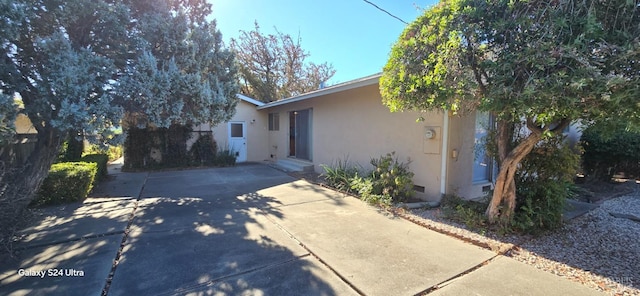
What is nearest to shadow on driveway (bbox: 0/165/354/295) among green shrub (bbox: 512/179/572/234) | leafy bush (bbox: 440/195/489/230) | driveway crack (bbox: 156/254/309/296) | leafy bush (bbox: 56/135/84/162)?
driveway crack (bbox: 156/254/309/296)

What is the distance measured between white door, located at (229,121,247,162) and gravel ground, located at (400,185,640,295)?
9212mm

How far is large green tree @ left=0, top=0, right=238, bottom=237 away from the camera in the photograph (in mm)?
4023

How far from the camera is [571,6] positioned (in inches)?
103

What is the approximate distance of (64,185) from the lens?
16.8 ft

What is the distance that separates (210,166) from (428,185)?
340 inches

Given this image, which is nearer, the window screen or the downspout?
the downspout

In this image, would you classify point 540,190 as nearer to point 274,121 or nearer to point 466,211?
point 466,211

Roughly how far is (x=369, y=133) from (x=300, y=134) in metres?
4.14

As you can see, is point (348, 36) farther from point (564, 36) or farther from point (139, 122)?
point (564, 36)

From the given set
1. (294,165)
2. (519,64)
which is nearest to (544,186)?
(519,64)

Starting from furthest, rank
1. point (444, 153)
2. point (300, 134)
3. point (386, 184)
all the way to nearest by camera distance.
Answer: point (300, 134), point (386, 184), point (444, 153)

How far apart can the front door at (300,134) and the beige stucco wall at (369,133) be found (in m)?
0.30

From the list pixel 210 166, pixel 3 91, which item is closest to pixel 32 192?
pixel 3 91

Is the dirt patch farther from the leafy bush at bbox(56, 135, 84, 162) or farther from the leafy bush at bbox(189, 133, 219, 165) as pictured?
the leafy bush at bbox(56, 135, 84, 162)
